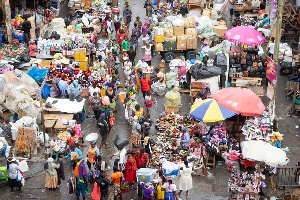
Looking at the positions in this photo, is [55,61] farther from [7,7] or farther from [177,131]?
[177,131]

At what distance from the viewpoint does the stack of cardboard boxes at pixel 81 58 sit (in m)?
24.4

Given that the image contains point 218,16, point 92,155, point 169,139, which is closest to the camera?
point 92,155

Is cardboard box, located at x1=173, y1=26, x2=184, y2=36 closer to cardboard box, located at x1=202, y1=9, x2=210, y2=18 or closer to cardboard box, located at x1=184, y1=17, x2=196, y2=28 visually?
cardboard box, located at x1=184, y1=17, x2=196, y2=28

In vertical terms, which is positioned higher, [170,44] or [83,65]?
[170,44]

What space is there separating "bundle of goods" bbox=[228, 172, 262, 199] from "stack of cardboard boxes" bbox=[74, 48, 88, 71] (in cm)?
965

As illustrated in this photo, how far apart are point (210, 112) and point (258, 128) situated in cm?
172

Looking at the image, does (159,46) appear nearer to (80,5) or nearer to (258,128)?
(80,5)

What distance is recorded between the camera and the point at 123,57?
25469mm

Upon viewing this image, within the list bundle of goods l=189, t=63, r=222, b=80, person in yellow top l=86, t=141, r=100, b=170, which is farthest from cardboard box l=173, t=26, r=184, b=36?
person in yellow top l=86, t=141, r=100, b=170

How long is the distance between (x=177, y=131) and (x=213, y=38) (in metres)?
8.32

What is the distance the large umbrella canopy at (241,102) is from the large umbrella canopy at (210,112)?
0.63 ft

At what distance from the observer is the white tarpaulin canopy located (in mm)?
17016

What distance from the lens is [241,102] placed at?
1903cm

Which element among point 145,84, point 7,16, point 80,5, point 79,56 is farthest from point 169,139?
point 80,5
